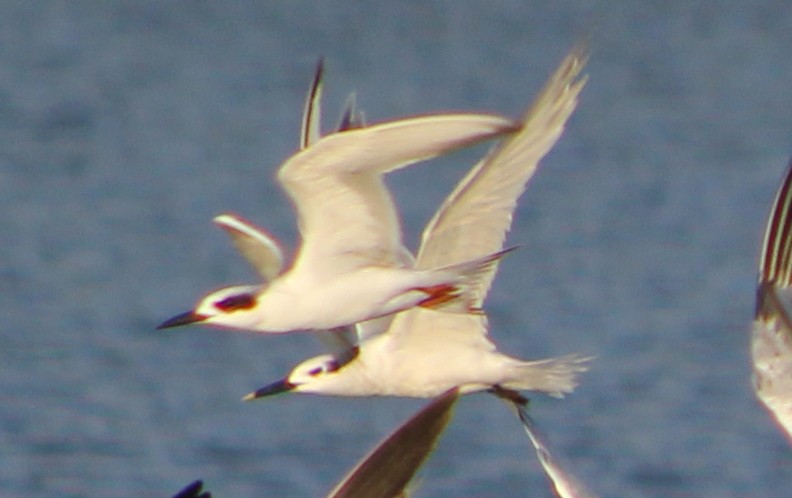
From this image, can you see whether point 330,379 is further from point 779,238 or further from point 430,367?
point 779,238

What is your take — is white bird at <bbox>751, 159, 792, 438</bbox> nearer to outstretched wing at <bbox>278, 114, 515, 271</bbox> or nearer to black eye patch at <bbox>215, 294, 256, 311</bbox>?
outstretched wing at <bbox>278, 114, 515, 271</bbox>

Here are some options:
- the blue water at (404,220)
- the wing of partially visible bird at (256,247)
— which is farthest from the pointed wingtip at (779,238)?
the blue water at (404,220)

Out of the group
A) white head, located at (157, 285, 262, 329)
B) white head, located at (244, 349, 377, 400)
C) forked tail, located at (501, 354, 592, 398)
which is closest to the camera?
white head, located at (157, 285, 262, 329)

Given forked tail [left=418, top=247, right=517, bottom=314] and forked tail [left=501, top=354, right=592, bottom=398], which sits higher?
forked tail [left=418, top=247, right=517, bottom=314]

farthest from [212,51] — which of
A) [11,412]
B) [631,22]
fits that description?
[11,412]

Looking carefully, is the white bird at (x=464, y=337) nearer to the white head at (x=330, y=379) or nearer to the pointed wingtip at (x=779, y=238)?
the white head at (x=330, y=379)

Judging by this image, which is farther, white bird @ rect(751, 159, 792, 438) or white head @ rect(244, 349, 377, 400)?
white head @ rect(244, 349, 377, 400)

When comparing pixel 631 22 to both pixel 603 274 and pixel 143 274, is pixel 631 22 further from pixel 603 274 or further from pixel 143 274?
pixel 143 274

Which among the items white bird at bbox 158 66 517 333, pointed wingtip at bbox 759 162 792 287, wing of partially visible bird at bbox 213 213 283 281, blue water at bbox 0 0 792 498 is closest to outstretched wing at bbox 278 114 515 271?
white bird at bbox 158 66 517 333
